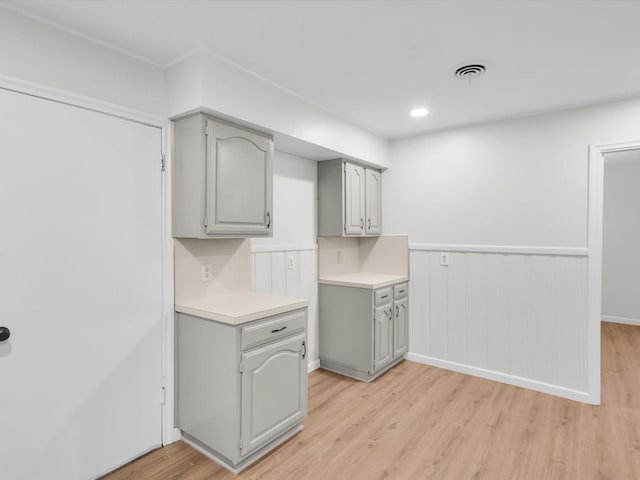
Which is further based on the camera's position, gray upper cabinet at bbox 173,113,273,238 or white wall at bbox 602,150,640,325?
white wall at bbox 602,150,640,325

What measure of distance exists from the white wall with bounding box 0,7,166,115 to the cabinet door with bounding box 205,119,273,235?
433 millimetres

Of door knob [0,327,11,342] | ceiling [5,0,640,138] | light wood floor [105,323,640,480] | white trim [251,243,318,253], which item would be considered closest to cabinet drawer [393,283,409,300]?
light wood floor [105,323,640,480]

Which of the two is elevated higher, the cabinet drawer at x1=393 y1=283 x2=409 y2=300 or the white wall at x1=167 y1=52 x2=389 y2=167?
the white wall at x1=167 y1=52 x2=389 y2=167

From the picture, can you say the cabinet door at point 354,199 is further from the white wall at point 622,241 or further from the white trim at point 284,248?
the white wall at point 622,241

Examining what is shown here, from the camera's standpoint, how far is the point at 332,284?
3447 mm

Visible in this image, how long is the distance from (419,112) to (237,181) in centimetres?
172

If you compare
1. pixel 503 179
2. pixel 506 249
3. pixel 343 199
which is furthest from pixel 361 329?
pixel 503 179

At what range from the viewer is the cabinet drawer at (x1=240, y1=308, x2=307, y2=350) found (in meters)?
2.02

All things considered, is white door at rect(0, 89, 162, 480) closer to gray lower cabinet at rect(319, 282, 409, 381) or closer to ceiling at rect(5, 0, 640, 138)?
ceiling at rect(5, 0, 640, 138)

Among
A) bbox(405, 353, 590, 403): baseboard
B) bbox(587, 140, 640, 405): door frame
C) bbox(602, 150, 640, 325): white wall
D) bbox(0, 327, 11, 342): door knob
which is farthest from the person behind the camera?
bbox(602, 150, 640, 325): white wall

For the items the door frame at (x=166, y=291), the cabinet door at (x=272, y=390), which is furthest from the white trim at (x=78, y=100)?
the cabinet door at (x=272, y=390)

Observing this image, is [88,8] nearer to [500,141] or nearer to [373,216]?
[373,216]

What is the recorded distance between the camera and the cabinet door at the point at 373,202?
3680mm

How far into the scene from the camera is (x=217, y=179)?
217cm
